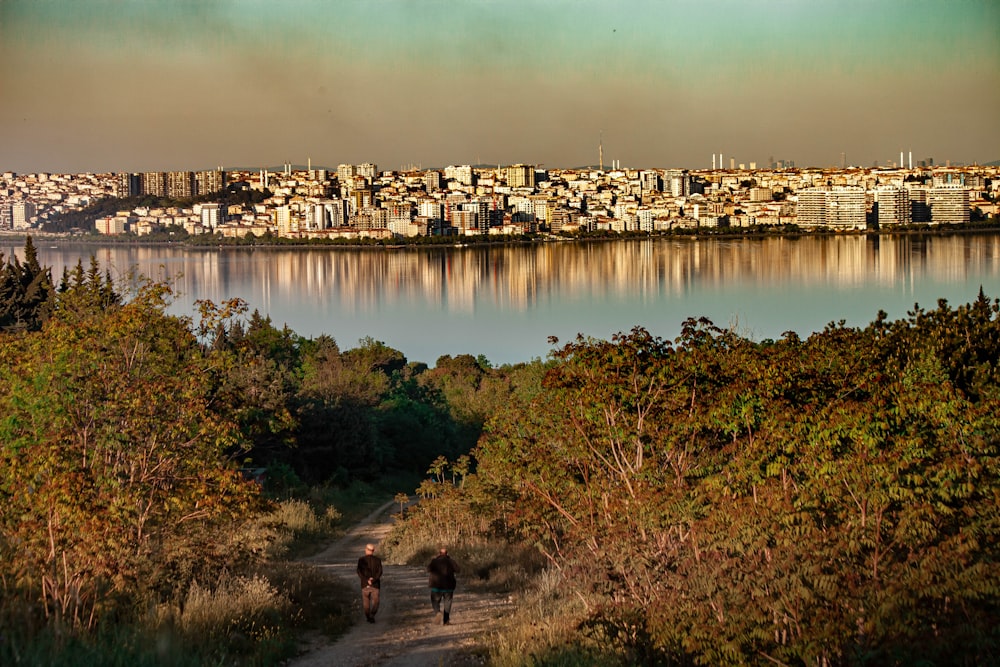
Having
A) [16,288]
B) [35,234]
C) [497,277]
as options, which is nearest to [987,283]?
[497,277]

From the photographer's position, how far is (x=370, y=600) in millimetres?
6570

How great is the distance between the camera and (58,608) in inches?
199

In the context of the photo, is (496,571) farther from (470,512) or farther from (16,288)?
(16,288)

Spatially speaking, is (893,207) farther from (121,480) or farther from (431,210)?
(121,480)

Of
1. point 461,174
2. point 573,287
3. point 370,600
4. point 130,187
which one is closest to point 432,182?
point 461,174

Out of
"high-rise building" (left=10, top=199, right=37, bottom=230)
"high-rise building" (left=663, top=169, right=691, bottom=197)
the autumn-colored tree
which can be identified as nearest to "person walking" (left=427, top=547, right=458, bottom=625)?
the autumn-colored tree

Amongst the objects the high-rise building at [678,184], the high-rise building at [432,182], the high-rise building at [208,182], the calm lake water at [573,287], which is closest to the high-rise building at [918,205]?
the calm lake water at [573,287]

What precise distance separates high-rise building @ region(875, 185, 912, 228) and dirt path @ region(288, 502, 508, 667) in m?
94.9

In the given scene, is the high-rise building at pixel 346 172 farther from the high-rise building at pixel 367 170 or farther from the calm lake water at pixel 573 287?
the calm lake water at pixel 573 287

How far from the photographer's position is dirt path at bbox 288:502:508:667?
226 inches

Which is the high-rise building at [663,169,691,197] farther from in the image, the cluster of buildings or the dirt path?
the dirt path

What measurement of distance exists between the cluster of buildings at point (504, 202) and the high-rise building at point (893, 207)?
91 mm

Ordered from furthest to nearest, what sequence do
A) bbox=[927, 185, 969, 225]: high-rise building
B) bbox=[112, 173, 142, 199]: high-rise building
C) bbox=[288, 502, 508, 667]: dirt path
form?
1. bbox=[112, 173, 142, 199]: high-rise building
2. bbox=[927, 185, 969, 225]: high-rise building
3. bbox=[288, 502, 508, 667]: dirt path

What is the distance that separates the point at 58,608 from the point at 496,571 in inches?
143
